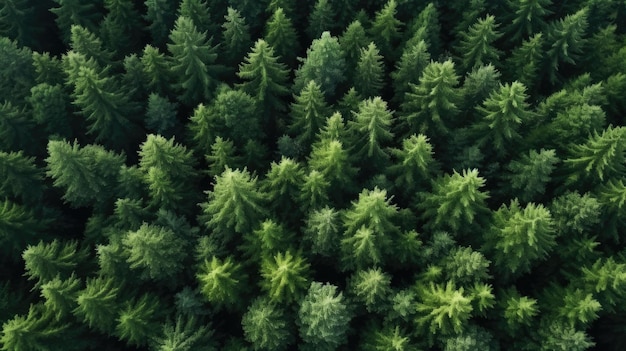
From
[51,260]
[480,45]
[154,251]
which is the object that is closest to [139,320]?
[154,251]

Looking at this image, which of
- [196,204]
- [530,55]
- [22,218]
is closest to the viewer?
[22,218]

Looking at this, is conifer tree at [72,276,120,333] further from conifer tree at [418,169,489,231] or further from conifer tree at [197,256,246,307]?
conifer tree at [418,169,489,231]

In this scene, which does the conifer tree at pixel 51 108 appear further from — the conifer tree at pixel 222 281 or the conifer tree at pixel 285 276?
the conifer tree at pixel 285 276

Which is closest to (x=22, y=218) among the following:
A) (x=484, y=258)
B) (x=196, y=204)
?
(x=196, y=204)

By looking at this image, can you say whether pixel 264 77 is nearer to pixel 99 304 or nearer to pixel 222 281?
pixel 222 281

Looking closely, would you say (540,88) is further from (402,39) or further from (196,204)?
(196,204)

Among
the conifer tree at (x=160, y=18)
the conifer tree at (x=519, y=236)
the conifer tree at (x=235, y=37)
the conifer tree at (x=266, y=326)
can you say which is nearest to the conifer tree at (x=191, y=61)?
the conifer tree at (x=235, y=37)

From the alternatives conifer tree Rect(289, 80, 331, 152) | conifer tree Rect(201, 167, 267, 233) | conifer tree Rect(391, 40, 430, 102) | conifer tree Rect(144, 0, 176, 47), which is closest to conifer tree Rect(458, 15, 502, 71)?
conifer tree Rect(391, 40, 430, 102)
